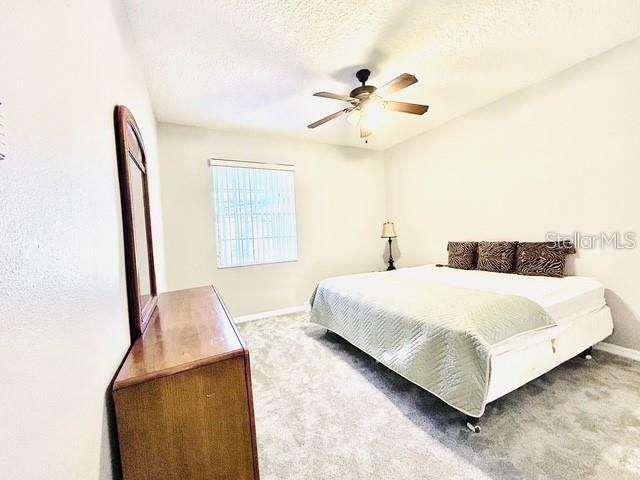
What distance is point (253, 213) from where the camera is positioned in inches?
150

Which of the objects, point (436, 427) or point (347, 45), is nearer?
point (436, 427)

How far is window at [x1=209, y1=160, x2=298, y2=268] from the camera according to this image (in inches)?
142

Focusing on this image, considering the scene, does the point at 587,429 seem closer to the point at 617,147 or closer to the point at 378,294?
the point at 378,294

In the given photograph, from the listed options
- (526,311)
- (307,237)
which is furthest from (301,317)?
(526,311)

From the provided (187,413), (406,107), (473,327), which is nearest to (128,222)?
(187,413)

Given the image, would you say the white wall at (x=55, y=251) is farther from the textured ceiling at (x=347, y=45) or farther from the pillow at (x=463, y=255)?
the pillow at (x=463, y=255)

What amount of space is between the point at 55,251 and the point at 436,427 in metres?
1.97

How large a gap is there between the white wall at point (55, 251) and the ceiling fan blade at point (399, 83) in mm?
1715

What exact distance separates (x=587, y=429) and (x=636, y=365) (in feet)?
3.94

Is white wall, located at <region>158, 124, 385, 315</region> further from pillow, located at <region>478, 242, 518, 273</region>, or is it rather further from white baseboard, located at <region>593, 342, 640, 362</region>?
white baseboard, located at <region>593, 342, 640, 362</region>

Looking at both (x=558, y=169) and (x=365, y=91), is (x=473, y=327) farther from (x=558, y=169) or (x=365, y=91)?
(x=558, y=169)

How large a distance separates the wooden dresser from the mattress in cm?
141

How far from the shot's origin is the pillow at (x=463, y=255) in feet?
11.1

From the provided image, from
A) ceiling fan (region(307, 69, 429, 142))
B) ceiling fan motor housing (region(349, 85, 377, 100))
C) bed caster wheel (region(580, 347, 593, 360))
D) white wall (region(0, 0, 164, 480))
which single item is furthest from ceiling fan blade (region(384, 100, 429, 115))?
bed caster wheel (region(580, 347, 593, 360))
